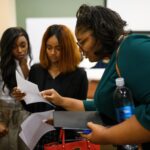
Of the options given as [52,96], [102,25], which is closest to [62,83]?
[52,96]

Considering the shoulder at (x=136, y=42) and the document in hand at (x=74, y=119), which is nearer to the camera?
the shoulder at (x=136, y=42)

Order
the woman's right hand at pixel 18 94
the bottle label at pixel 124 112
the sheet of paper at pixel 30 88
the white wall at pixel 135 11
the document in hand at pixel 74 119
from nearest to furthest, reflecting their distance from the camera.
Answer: the bottle label at pixel 124 112, the document in hand at pixel 74 119, the sheet of paper at pixel 30 88, the woman's right hand at pixel 18 94, the white wall at pixel 135 11

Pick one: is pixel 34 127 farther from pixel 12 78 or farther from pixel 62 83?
pixel 12 78

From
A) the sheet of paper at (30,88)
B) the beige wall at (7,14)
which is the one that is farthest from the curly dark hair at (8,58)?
the beige wall at (7,14)

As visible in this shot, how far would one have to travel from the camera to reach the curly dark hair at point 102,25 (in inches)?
37.7

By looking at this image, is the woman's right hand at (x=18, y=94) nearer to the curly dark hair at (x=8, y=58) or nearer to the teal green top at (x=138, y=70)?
the curly dark hair at (x=8, y=58)

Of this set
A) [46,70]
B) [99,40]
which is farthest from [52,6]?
[99,40]

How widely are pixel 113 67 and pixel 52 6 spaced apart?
288 cm

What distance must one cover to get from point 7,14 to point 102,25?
241 cm

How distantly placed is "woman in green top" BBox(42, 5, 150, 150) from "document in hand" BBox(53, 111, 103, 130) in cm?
5

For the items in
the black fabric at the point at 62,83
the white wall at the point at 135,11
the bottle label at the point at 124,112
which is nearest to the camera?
the bottle label at the point at 124,112

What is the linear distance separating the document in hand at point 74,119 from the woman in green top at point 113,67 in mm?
50

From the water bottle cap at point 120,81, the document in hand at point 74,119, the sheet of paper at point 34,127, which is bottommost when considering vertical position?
the sheet of paper at point 34,127

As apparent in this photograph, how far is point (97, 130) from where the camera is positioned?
2.87 feet
